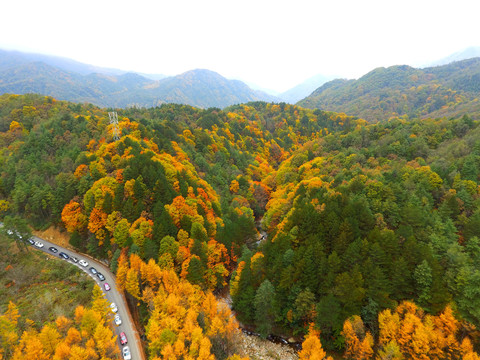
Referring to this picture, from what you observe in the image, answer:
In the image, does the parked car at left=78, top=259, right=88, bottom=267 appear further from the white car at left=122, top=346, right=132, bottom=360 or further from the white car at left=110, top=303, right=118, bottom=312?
the white car at left=122, top=346, right=132, bottom=360

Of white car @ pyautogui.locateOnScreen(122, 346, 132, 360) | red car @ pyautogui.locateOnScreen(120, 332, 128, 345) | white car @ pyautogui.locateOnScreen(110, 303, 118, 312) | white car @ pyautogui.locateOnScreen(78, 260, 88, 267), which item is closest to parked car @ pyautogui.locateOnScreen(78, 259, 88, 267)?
white car @ pyautogui.locateOnScreen(78, 260, 88, 267)

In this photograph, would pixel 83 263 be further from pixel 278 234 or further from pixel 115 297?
pixel 278 234

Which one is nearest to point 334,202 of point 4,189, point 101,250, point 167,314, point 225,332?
point 225,332

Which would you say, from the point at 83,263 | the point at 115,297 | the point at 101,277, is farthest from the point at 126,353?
the point at 83,263

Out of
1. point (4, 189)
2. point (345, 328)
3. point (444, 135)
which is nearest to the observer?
point (345, 328)

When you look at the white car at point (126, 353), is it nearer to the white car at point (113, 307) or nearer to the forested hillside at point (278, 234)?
the forested hillside at point (278, 234)

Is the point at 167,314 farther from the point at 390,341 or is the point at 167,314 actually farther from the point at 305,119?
the point at 305,119

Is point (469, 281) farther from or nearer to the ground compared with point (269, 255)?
farther from the ground

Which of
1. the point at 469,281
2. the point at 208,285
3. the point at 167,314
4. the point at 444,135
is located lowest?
the point at 208,285
